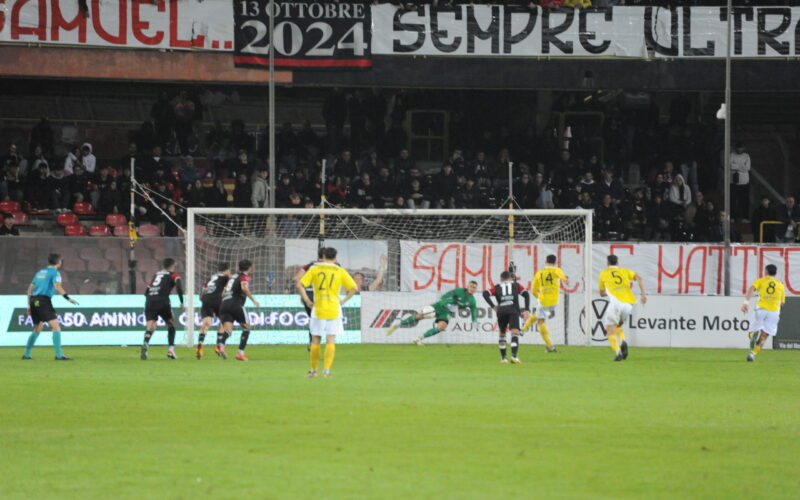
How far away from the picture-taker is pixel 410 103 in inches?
1469

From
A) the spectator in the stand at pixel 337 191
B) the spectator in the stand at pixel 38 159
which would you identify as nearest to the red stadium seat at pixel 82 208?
the spectator in the stand at pixel 38 159

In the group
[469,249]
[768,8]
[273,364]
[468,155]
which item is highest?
[768,8]

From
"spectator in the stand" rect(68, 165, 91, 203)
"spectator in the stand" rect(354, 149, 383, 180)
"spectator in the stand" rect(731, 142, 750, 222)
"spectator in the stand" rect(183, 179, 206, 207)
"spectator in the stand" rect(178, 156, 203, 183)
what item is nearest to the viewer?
"spectator in the stand" rect(183, 179, 206, 207)

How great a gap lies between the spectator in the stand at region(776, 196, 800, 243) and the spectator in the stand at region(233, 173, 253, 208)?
14.5m

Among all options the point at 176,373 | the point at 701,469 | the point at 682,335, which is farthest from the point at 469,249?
the point at 701,469

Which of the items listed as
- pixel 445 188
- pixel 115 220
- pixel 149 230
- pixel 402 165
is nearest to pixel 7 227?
pixel 115 220

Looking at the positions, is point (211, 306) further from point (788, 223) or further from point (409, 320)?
point (788, 223)

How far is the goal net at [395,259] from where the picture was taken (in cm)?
2795

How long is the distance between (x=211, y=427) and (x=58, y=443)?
65.0 inches

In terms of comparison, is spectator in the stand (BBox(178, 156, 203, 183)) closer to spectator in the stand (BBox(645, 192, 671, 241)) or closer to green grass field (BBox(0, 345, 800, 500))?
spectator in the stand (BBox(645, 192, 671, 241))

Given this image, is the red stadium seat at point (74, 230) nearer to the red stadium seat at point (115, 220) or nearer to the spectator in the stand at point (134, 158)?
the red stadium seat at point (115, 220)

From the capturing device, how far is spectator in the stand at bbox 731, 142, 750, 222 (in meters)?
34.2

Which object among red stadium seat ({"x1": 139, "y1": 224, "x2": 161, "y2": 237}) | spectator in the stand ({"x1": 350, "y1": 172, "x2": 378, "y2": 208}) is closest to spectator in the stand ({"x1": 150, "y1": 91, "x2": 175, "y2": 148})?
red stadium seat ({"x1": 139, "y1": 224, "x2": 161, "y2": 237})

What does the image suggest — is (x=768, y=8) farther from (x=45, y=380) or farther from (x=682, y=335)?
(x=45, y=380)
